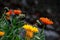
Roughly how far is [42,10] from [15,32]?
11.0 feet

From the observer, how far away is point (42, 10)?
20.6ft

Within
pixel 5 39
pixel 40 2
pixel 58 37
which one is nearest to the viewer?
pixel 5 39

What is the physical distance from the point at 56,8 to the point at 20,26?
3.50 metres

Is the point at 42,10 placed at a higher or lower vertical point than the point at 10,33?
higher

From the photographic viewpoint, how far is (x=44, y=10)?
633cm

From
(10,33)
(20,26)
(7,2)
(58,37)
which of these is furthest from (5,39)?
(58,37)

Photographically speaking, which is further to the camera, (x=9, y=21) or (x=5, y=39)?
(x=9, y=21)

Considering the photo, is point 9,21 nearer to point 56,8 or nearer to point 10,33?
point 10,33

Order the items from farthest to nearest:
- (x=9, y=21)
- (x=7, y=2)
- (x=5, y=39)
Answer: (x=7, y=2) < (x=9, y=21) < (x=5, y=39)

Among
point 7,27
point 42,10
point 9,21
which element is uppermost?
point 42,10

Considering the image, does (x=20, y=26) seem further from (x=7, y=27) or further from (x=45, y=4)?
(x=45, y=4)

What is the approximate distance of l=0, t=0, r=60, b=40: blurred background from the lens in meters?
5.69

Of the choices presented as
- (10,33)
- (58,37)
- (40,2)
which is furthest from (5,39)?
(40,2)

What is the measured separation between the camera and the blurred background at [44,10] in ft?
18.7
